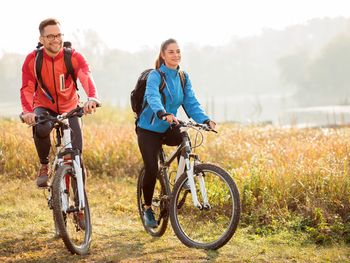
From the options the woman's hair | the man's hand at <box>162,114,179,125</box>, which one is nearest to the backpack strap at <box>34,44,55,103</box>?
the woman's hair

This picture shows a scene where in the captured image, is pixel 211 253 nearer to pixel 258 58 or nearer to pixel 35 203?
pixel 35 203

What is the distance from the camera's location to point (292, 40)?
132m

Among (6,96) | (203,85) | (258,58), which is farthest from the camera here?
(258,58)

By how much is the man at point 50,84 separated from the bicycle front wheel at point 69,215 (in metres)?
0.40

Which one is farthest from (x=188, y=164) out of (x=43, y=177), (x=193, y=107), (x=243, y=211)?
(x=243, y=211)

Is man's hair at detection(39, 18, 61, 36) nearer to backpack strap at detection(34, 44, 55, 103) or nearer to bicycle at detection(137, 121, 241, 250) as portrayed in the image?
backpack strap at detection(34, 44, 55, 103)

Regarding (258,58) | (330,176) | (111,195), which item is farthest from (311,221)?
(258,58)

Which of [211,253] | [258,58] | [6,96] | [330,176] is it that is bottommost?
[211,253]

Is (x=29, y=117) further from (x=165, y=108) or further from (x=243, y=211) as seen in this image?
(x=243, y=211)

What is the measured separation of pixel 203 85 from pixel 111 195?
324 ft

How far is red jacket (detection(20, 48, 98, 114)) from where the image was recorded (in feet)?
18.7

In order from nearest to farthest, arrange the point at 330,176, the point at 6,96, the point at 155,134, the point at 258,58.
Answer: the point at 155,134 → the point at 330,176 → the point at 6,96 → the point at 258,58

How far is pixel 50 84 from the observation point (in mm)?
5785

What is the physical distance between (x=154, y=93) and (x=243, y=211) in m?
2.57
